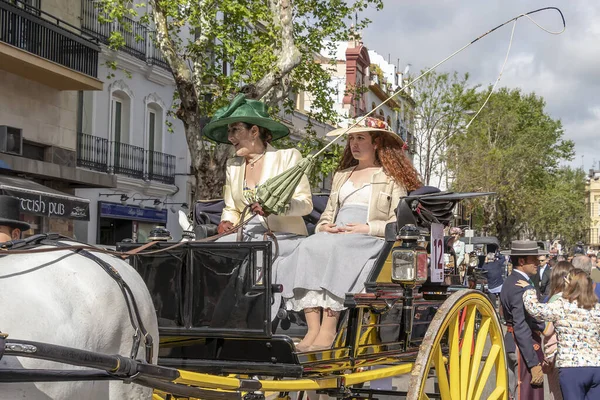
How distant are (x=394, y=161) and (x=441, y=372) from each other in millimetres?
1577

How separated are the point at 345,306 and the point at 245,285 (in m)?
0.68

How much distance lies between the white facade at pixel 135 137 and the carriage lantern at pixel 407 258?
1639cm

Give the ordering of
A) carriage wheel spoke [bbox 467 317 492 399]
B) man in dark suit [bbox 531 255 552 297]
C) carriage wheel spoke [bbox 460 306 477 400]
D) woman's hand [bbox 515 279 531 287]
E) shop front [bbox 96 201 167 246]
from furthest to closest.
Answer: shop front [bbox 96 201 167 246] → man in dark suit [bbox 531 255 552 297] → woman's hand [bbox 515 279 531 287] → carriage wheel spoke [bbox 467 317 492 399] → carriage wheel spoke [bbox 460 306 477 400]

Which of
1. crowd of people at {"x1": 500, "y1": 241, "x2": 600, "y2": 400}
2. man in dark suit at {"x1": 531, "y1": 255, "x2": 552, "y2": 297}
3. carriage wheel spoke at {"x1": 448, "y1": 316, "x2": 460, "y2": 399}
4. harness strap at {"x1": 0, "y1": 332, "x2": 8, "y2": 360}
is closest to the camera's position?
harness strap at {"x1": 0, "y1": 332, "x2": 8, "y2": 360}

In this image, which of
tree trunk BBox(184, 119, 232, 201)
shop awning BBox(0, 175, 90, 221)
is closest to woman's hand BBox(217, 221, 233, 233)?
shop awning BBox(0, 175, 90, 221)

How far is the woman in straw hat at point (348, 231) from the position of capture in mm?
5238

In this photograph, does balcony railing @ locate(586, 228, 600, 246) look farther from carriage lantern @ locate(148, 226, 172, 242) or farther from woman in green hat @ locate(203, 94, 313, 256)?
carriage lantern @ locate(148, 226, 172, 242)

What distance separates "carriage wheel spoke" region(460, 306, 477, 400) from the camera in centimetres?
570

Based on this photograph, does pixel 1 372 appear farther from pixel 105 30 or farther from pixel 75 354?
pixel 105 30

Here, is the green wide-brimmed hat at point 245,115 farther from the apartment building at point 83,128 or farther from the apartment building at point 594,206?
the apartment building at point 594,206

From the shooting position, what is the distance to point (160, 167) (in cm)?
2502

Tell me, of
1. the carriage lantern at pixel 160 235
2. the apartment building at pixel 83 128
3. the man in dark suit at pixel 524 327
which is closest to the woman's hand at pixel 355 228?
the carriage lantern at pixel 160 235

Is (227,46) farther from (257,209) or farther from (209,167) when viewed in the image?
(257,209)

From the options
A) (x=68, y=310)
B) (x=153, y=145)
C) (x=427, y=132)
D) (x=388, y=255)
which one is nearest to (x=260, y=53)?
(x=153, y=145)
